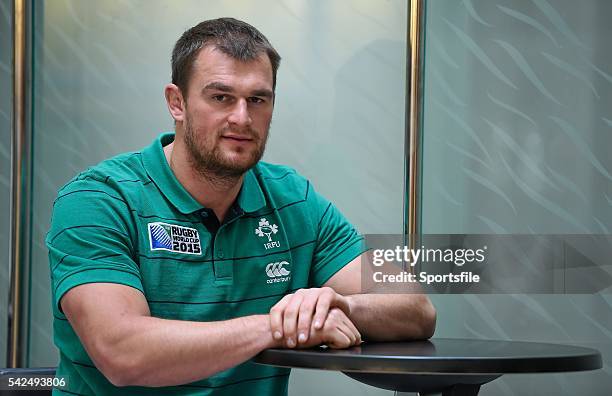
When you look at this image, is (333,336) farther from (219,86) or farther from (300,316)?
(219,86)

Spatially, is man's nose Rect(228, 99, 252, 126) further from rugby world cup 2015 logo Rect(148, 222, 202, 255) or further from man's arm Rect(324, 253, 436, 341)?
man's arm Rect(324, 253, 436, 341)

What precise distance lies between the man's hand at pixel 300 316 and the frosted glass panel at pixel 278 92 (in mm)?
1559

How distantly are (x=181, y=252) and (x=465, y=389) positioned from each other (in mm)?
732

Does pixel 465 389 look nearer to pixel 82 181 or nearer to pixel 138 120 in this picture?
pixel 82 181

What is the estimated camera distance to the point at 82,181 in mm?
2102

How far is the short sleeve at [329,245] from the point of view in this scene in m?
2.38

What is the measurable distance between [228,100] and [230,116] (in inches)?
1.6

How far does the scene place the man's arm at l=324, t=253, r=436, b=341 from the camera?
2.02 m

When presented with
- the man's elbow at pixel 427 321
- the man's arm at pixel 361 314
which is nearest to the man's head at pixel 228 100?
the man's arm at pixel 361 314

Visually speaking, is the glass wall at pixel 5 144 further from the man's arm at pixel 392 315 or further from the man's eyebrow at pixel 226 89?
the man's arm at pixel 392 315

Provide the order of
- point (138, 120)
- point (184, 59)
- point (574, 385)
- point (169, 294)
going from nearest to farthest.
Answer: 1. point (169, 294)
2. point (184, 59)
3. point (574, 385)
4. point (138, 120)

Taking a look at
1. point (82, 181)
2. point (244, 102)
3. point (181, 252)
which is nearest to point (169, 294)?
point (181, 252)

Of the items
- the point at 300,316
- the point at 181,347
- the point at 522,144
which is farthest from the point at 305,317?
the point at 522,144

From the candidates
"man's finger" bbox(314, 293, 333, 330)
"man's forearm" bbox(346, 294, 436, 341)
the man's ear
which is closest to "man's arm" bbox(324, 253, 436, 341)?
"man's forearm" bbox(346, 294, 436, 341)
